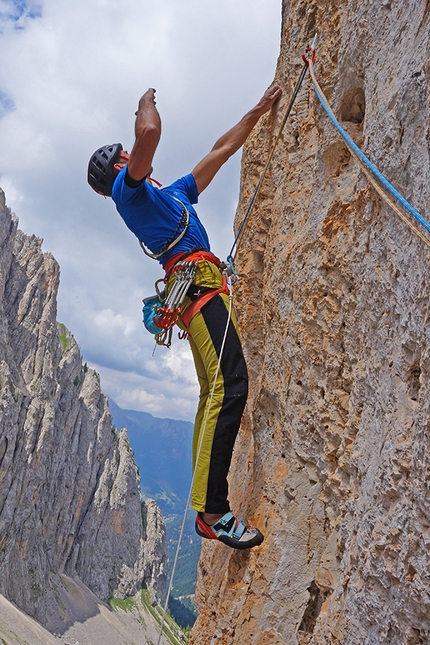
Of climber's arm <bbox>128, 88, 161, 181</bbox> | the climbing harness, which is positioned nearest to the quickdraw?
the climbing harness

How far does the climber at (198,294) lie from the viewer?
13.4ft

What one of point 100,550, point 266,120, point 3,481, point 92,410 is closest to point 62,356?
point 92,410

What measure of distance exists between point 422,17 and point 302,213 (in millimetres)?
2155

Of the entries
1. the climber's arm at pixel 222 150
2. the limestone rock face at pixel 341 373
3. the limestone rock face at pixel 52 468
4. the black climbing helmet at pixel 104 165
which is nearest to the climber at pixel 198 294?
the black climbing helmet at pixel 104 165

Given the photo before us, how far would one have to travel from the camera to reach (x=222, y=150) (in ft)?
18.2

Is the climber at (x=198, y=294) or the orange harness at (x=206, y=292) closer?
the climber at (x=198, y=294)

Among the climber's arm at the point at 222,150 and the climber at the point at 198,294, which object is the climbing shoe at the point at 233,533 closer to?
the climber at the point at 198,294

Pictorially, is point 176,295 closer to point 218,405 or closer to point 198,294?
point 198,294

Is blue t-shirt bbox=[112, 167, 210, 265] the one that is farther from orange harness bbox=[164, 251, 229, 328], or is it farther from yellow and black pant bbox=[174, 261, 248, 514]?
yellow and black pant bbox=[174, 261, 248, 514]

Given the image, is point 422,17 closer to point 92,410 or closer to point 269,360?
point 269,360

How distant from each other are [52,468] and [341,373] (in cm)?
7768

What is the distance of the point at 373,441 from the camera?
282 centimetres

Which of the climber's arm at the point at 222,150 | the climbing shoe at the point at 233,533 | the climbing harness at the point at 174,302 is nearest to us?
the climbing shoe at the point at 233,533

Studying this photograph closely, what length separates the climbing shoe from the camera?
13.2 ft
